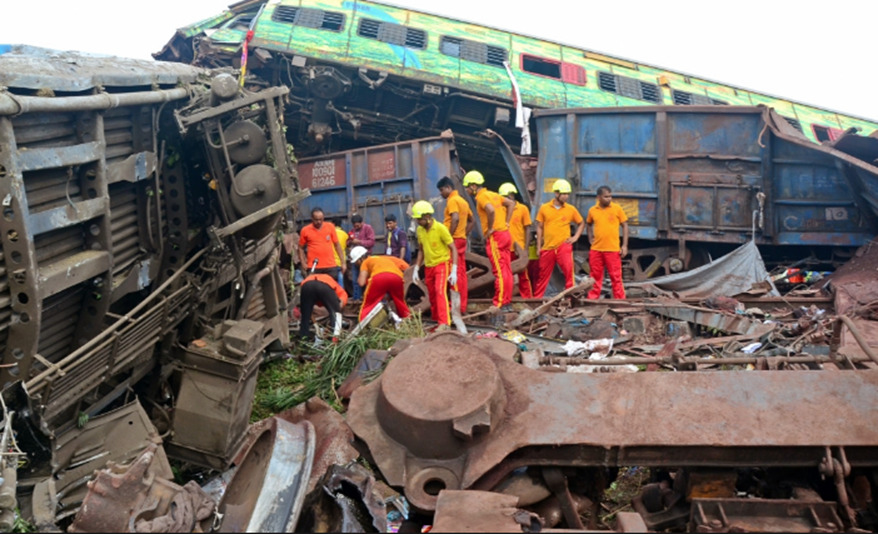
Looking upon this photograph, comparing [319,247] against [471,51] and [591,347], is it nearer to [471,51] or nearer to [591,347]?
[591,347]

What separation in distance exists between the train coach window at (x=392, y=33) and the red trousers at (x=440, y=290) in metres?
5.23

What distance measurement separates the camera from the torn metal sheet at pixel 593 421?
270 centimetres

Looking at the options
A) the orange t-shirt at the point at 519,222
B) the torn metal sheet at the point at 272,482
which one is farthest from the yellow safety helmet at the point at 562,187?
the torn metal sheet at the point at 272,482

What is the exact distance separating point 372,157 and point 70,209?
7081mm

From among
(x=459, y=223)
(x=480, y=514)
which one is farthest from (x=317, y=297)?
(x=480, y=514)

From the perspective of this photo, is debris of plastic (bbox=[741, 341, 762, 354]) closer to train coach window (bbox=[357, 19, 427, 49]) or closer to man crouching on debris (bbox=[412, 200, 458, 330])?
man crouching on debris (bbox=[412, 200, 458, 330])

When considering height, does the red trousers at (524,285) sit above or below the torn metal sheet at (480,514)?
below

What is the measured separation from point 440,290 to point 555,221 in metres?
1.95

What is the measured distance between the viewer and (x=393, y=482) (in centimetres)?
270

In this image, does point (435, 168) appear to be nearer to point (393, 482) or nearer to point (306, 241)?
point (306, 241)

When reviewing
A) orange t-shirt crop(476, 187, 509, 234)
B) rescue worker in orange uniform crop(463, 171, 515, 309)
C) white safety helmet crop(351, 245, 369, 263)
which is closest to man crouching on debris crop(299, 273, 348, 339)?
white safety helmet crop(351, 245, 369, 263)

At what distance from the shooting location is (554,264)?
9469 millimetres

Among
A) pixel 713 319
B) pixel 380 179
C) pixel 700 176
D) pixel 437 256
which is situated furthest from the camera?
pixel 380 179

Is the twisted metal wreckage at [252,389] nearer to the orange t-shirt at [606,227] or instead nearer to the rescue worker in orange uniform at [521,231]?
the orange t-shirt at [606,227]
